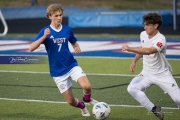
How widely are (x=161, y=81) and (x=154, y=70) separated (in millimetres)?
250

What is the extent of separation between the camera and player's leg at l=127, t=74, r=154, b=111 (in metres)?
9.42

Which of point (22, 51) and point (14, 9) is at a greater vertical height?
point (22, 51)

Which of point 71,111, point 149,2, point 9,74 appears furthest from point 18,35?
point 149,2

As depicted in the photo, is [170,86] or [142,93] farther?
[142,93]

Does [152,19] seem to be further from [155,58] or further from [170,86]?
[170,86]

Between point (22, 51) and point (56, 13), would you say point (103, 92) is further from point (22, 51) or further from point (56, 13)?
point (22, 51)

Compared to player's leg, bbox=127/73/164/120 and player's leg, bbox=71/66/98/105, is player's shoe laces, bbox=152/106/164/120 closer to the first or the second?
player's leg, bbox=127/73/164/120

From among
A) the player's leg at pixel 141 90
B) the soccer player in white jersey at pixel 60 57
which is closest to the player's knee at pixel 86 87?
the soccer player in white jersey at pixel 60 57

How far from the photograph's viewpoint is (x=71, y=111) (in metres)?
10.7

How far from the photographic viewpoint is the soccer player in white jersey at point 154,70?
9328mm

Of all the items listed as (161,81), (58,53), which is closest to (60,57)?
(58,53)

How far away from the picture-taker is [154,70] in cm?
955

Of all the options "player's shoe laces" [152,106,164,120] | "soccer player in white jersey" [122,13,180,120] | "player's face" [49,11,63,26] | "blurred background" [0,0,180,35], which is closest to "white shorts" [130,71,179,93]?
"soccer player in white jersey" [122,13,180,120]

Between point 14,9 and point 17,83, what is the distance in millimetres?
27336
